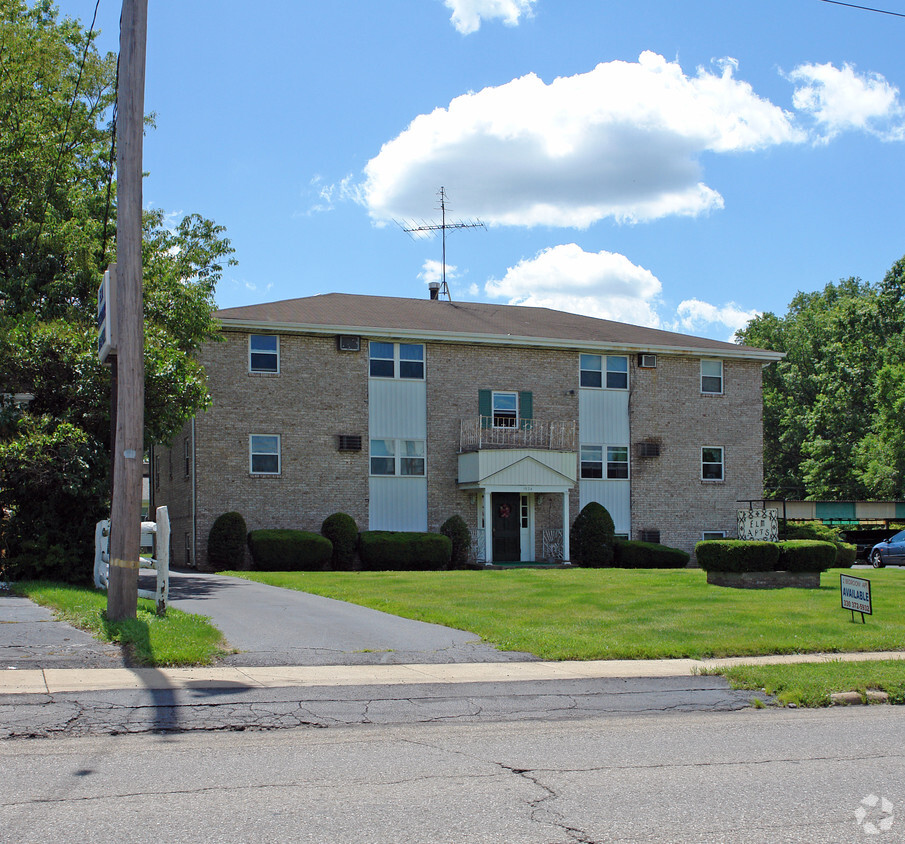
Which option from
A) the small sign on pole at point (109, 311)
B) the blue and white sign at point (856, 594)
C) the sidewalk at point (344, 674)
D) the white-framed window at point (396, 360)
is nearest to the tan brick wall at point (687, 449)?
the white-framed window at point (396, 360)

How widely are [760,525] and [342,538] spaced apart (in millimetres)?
13271

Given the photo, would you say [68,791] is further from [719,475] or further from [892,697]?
[719,475]

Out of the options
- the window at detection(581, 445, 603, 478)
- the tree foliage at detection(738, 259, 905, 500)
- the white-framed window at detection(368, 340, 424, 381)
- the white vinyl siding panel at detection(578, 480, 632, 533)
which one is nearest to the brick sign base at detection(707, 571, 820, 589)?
the white vinyl siding panel at detection(578, 480, 632, 533)

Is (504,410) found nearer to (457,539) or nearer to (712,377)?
(457,539)

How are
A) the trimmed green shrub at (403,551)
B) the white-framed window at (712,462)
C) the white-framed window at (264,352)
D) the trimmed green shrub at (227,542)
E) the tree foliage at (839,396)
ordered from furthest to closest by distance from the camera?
1. the tree foliage at (839,396)
2. the white-framed window at (712,462)
3. the white-framed window at (264,352)
4. the trimmed green shrub at (403,551)
5. the trimmed green shrub at (227,542)

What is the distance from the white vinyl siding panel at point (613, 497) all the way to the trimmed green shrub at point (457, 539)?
15.9ft

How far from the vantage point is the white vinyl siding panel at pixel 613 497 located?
1321 inches

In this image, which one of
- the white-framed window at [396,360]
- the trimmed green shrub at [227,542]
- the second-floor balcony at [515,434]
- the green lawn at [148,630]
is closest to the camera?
the green lawn at [148,630]

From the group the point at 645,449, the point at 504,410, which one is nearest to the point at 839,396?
the point at 645,449

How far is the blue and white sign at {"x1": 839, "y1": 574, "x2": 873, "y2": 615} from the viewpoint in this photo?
575 inches

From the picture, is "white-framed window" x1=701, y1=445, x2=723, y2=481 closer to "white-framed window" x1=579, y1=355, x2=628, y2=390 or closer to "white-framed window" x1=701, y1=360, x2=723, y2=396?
"white-framed window" x1=701, y1=360, x2=723, y2=396

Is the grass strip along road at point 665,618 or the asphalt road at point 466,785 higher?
Answer: the asphalt road at point 466,785

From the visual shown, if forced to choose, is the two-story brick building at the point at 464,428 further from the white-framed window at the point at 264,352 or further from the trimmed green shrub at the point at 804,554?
the trimmed green shrub at the point at 804,554

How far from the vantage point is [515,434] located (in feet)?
105
